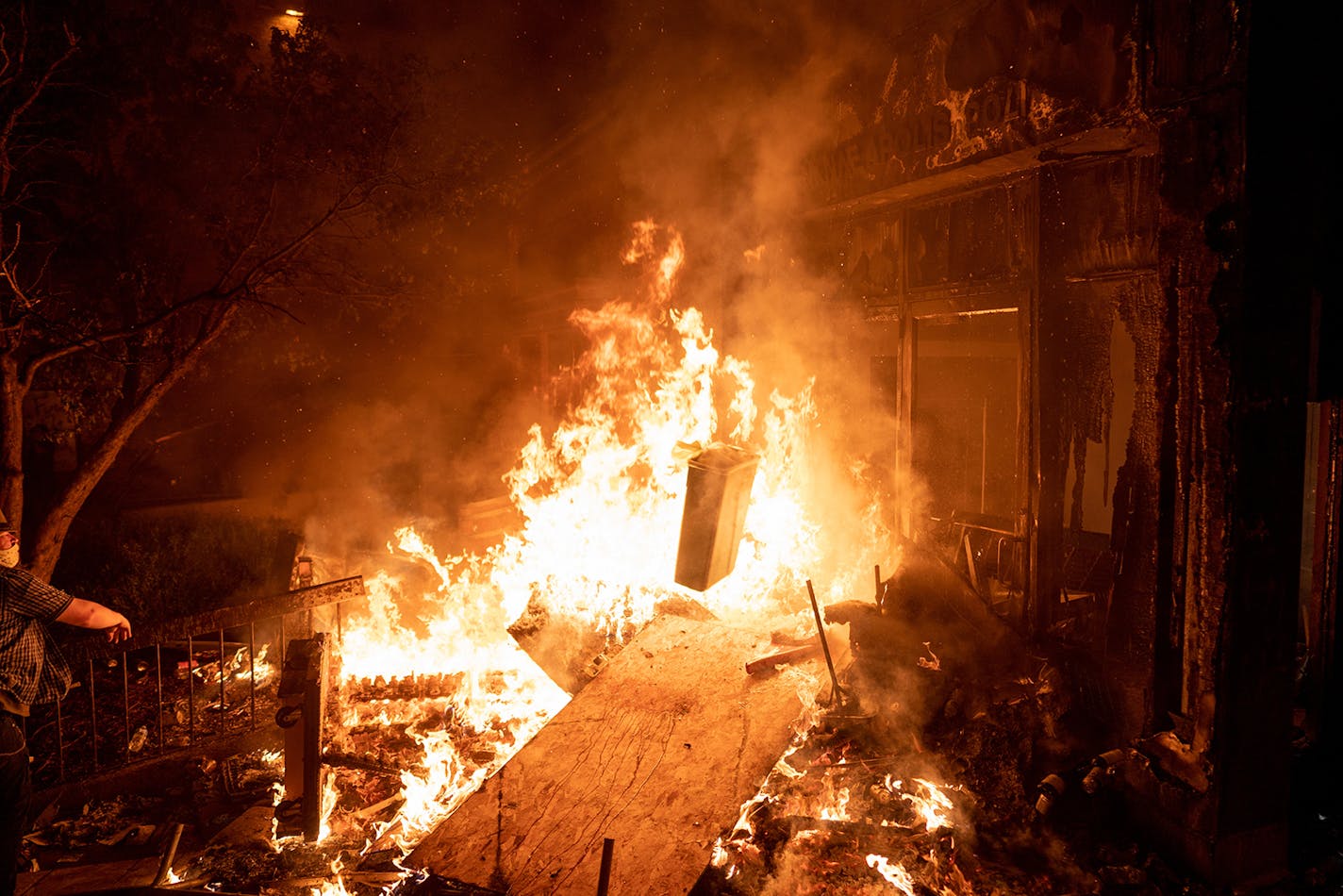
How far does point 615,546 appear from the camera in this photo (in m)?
9.59

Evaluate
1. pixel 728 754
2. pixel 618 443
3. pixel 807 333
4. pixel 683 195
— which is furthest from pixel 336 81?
pixel 728 754

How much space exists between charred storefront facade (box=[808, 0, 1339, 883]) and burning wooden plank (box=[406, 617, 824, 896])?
2.31 metres

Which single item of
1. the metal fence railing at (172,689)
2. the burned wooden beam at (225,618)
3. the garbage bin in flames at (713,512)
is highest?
the garbage bin in flames at (713,512)

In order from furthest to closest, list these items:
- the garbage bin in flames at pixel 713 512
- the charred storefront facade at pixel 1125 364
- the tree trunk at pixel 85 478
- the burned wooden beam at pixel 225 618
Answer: the tree trunk at pixel 85 478 → the garbage bin in flames at pixel 713 512 → the burned wooden beam at pixel 225 618 → the charred storefront facade at pixel 1125 364

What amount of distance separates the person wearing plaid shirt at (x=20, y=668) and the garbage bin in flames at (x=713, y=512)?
5.10 metres

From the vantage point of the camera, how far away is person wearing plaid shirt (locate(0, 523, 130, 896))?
4707 mm

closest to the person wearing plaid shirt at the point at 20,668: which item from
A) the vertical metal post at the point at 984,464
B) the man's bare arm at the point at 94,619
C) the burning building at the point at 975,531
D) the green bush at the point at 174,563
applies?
the man's bare arm at the point at 94,619

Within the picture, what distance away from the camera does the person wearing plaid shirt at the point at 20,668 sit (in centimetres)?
471

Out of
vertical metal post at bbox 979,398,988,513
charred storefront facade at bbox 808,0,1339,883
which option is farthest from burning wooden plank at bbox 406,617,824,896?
charred storefront facade at bbox 808,0,1339,883

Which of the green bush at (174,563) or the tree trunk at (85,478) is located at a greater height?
the tree trunk at (85,478)

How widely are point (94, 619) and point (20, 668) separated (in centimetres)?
60

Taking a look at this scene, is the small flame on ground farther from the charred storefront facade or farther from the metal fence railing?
the metal fence railing

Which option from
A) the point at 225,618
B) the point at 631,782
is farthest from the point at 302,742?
the point at 631,782

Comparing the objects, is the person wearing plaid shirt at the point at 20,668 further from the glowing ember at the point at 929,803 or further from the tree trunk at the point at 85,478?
the glowing ember at the point at 929,803
